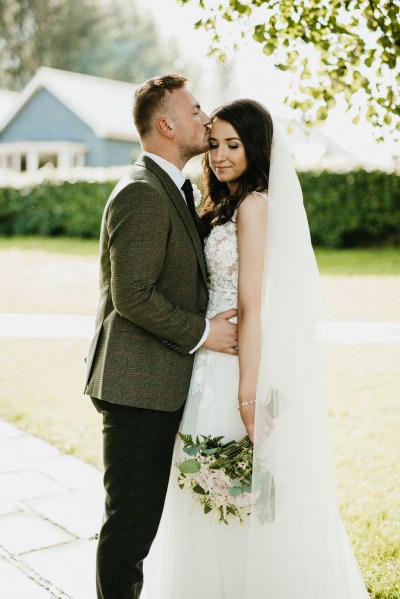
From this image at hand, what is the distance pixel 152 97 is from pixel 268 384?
50.3 inches

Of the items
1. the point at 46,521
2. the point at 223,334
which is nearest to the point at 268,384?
the point at 223,334

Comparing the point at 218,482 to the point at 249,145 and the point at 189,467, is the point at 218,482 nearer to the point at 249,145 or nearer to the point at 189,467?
the point at 189,467

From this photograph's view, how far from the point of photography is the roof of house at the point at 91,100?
28188mm

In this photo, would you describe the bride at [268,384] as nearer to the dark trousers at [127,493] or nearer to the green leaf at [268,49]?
the dark trousers at [127,493]

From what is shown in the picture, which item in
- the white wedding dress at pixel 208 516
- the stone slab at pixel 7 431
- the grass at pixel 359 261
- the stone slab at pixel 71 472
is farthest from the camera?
the grass at pixel 359 261

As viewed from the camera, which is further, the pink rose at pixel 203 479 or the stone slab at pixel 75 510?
the stone slab at pixel 75 510

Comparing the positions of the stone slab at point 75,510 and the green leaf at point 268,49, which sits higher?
the green leaf at point 268,49

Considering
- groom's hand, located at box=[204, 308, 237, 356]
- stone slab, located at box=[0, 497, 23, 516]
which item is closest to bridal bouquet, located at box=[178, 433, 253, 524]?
groom's hand, located at box=[204, 308, 237, 356]

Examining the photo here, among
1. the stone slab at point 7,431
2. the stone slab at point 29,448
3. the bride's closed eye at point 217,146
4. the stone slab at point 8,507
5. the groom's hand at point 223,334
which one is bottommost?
the stone slab at point 8,507

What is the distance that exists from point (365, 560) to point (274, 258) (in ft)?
6.27

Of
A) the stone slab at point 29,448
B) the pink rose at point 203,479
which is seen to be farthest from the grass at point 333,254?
the pink rose at point 203,479

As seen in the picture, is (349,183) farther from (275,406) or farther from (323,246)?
(275,406)

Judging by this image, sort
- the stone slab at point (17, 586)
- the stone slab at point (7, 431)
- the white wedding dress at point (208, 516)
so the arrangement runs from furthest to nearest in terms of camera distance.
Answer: the stone slab at point (7, 431) → the stone slab at point (17, 586) → the white wedding dress at point (208, 516)

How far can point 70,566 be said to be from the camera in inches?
151
